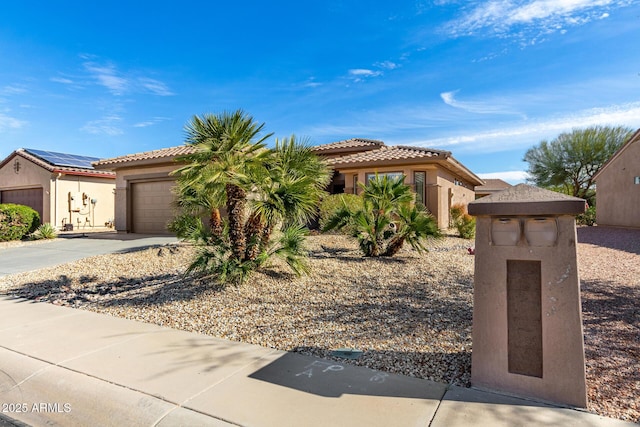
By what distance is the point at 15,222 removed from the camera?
15914 mm

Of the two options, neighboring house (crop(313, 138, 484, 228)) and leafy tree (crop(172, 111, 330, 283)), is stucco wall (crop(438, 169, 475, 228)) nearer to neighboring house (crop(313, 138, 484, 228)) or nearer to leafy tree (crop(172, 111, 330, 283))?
neighboring house (crop(313, 138, 484, 228))

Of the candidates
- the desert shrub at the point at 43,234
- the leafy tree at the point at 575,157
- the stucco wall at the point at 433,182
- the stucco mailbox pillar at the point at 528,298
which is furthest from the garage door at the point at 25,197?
the leafy tree at the point at 575,157

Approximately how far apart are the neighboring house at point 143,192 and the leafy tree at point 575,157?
1138 inches

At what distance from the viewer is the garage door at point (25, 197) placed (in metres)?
21.7

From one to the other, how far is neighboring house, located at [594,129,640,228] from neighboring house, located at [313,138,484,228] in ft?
25.6

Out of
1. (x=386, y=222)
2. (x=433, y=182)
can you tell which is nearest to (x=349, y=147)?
(x=433, y=182)

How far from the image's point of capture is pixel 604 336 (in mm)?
4426

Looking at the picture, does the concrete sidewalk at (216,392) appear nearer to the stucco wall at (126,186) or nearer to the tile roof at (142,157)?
the tile roof at (142,157)

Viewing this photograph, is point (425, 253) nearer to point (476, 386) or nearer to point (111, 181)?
point (476, 386)

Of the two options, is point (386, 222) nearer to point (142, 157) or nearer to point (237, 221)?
point (237, 221)

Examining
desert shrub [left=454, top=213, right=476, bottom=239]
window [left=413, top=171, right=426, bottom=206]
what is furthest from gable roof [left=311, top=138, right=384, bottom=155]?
desert shrub [left=454, top=213, right=476, bottom=239]

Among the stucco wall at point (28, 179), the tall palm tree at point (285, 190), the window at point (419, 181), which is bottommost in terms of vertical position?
the tall palm tree at point (285, 190)

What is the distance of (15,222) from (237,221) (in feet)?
45.4

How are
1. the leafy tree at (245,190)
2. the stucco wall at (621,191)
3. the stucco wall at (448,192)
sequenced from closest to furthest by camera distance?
the leafy tree at (245,190), the stucco wall at (448,192), the stucco wall at (621,191)
